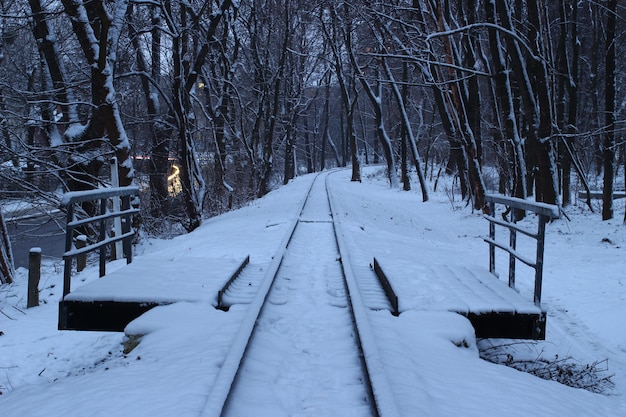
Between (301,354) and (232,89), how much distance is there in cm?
2126

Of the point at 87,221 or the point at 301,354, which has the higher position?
the point at 87,221

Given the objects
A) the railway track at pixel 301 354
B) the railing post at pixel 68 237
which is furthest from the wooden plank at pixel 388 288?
the railing post at pixel 68 237

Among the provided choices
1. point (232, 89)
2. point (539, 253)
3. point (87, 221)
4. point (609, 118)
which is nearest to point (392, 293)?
point (539, 253)

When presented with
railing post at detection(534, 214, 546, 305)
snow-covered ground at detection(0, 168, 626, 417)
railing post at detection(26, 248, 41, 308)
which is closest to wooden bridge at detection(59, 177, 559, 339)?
railing post at detection(534, 214, 546, 305)

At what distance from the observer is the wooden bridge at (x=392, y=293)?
4.73m

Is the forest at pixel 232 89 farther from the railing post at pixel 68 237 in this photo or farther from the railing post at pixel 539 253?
the railing post at pixel 539 253

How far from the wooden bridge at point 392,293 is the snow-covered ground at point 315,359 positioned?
0.15m

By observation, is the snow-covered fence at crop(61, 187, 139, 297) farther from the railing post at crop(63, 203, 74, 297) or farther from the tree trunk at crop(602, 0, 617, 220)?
the tree trunk at crop(602, 0, 617, 220)

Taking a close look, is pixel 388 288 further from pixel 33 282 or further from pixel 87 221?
pixel 33 282

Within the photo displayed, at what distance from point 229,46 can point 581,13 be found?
17.7m

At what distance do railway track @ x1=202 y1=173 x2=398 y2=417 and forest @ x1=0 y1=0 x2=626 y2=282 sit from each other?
575 cm

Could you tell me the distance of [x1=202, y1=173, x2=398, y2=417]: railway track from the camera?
3.21 m

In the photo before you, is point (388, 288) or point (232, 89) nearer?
point (388, 288)

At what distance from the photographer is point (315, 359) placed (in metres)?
4.01
